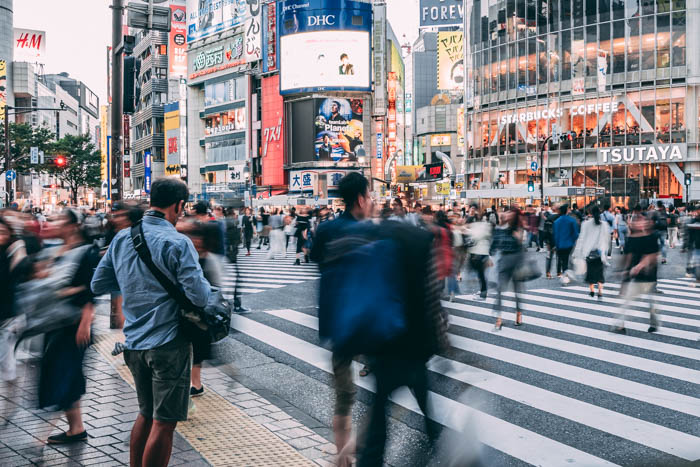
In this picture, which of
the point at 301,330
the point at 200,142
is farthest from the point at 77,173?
the point at 301,330

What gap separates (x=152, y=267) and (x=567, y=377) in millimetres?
5200

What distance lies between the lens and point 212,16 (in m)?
71.9

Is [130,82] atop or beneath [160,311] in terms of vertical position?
atop

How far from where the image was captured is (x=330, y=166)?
61188 millimetres

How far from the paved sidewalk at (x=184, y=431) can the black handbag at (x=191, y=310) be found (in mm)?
1299

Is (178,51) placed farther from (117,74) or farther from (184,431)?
(184,431)

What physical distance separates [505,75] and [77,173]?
125ft

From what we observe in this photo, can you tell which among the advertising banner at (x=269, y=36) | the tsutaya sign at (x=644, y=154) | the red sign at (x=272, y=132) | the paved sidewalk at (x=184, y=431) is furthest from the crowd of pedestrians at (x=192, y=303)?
the advertising banner at (x=269, y=36)

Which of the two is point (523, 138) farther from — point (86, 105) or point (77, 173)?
point (86, 105)

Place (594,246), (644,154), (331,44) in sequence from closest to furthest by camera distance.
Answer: (594,246), (644,154), (331,44)

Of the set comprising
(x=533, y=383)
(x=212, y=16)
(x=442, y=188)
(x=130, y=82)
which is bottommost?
(x=533, y=383)

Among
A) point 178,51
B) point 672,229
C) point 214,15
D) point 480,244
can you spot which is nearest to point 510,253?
point 480,244

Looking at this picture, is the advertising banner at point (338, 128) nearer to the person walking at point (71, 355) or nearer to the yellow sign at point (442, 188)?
the yellow sign at point (442, 188)

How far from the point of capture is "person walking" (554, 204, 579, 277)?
14648 millimetres
